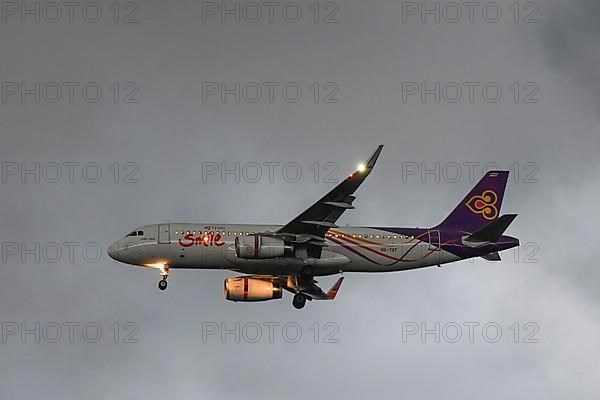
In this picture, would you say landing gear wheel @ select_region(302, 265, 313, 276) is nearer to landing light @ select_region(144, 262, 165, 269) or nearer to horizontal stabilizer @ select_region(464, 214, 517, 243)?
landing light @ select_region(144, 262, 165, 269)

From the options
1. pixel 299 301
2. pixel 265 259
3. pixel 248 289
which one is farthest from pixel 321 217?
pixel 248 289

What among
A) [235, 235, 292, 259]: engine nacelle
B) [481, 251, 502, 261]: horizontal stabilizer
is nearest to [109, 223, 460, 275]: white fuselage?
[235, 235, 292, 259]: engine nacelle

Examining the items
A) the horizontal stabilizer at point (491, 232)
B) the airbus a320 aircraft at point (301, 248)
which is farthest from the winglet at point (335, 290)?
the horizontal stabilizer at point (491, 232)

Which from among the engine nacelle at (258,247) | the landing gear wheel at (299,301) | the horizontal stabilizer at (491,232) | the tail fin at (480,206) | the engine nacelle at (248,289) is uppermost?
the tail fin at (480,206)

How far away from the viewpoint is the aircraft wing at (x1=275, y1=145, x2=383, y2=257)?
7894cm

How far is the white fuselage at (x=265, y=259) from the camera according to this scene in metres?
84.0

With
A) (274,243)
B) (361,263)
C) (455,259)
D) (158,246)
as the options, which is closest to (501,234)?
(455,259)

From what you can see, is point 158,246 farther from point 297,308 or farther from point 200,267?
point 297,308

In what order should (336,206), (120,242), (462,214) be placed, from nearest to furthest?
(336,206) < (120,242) < (462,214)

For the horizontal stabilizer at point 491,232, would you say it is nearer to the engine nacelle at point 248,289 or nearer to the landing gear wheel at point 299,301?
the landing gear wheel at point 299,301

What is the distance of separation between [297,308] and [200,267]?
7.21 m

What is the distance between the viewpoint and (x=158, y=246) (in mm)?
84375

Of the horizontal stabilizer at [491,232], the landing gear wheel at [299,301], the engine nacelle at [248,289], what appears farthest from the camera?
the engine nacelle at [248,289]

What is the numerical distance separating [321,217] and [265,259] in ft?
14.4
